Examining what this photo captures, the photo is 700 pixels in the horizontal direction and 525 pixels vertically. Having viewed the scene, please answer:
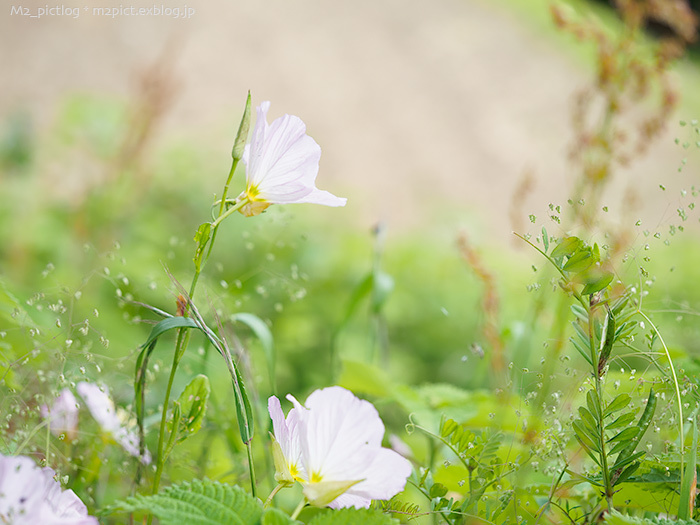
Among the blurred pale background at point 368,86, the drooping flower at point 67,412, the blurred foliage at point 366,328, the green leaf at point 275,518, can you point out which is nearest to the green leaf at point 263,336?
the blurred foliage at point 366,328

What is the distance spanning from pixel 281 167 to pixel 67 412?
0.70 feet

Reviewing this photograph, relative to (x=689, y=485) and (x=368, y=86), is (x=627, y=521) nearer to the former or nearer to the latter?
(x=689, y=485)

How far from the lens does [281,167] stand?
41cm

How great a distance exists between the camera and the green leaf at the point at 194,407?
0.41 metres

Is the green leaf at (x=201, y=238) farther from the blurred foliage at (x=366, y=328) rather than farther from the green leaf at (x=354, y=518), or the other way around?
the green leaf at (x=354, y=518)

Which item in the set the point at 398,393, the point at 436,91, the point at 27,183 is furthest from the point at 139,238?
the point at 436,91

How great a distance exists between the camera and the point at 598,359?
363 millimetres

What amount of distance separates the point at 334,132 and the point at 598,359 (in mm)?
4878

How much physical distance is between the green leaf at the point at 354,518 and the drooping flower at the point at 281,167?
0.51 ft

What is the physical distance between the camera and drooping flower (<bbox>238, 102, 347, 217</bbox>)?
1.31 ft

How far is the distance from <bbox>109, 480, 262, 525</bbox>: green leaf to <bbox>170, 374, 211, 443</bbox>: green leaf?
2.6 inches

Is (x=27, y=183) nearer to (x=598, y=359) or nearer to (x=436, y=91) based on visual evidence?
(x=598, y=359)

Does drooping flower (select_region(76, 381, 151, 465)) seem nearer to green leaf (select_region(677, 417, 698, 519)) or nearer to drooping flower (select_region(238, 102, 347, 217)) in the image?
drooping flower (select_region(238, 102, 347, 217))

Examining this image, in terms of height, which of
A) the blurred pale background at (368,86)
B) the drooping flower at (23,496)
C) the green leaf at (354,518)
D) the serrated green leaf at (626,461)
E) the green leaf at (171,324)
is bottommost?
the blurred pale background at (368,86)
